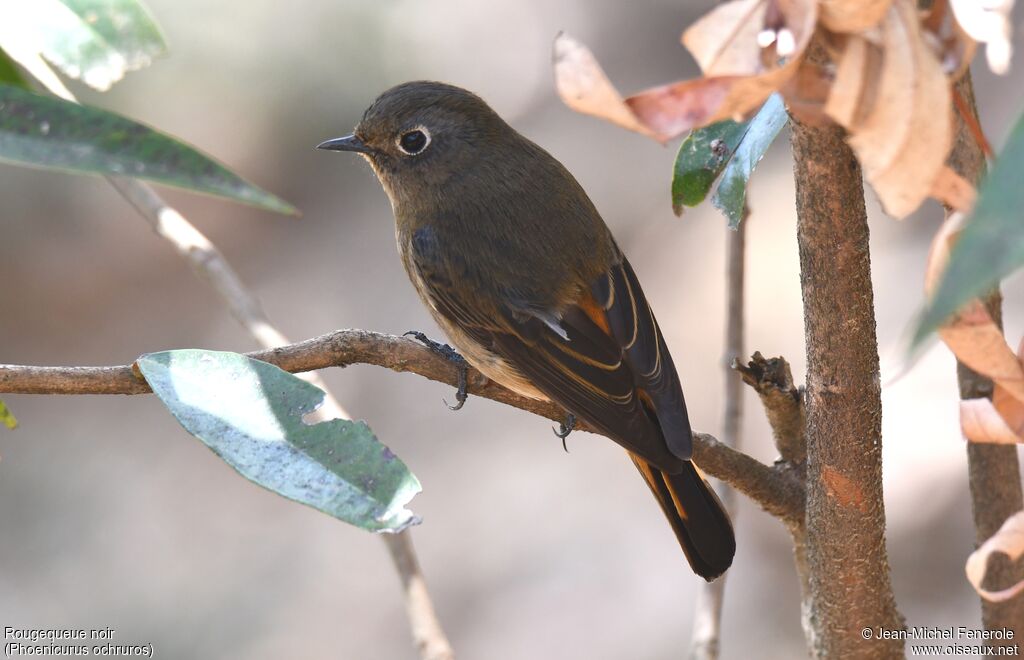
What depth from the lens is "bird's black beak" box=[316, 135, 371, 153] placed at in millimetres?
2895

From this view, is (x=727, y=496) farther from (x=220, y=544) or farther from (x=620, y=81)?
(x=620, y=81)

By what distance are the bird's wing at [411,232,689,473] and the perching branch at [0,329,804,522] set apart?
14.4 inches

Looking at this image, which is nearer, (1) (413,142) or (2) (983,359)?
(2) (983,359)

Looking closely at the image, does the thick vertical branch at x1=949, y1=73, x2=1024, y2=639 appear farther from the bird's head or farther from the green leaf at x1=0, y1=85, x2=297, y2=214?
the bird's head

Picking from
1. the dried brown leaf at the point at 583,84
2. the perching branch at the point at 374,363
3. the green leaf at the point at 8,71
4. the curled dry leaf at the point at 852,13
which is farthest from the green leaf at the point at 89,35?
the curled dry leaf at the point at 852,13

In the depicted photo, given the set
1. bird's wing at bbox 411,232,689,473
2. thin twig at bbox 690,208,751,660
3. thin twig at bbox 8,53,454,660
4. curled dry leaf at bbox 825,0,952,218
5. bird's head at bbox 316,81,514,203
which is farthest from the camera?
bird's head at bbox 316,81,514,203

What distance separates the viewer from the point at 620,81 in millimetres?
6852

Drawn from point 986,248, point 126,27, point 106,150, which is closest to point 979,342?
point 986,248

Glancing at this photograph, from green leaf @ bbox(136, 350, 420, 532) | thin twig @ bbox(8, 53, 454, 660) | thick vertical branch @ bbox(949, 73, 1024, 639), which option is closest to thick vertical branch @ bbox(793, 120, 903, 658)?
thick vertical branch @ bbox(949, 73, 1024, 639)

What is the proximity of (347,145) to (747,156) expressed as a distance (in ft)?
4.72

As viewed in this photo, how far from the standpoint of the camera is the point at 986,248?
668 mm

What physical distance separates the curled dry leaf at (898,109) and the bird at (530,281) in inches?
51.0

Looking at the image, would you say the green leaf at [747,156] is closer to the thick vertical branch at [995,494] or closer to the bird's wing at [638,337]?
the thick vertical branch at [995,494]

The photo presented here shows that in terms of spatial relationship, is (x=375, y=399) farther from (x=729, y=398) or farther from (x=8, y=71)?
(x=8, y=71)
